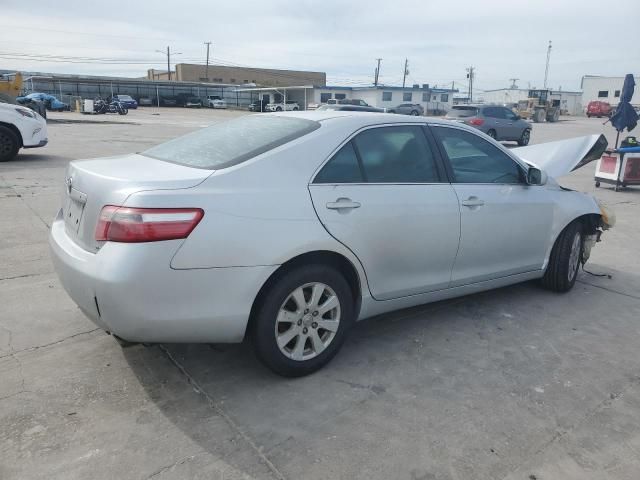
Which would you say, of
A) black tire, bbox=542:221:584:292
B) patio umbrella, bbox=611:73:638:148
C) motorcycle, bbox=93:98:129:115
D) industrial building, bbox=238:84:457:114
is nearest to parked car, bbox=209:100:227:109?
industrial building, bbox=238:84:457:114

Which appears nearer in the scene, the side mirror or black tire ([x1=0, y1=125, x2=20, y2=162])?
the side mirror

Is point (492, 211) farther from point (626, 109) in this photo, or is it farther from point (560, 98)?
point (560, 98)

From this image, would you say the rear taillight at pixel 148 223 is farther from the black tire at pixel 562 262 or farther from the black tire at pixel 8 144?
the black tire at pixel 8 144

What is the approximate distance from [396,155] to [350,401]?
162 cm

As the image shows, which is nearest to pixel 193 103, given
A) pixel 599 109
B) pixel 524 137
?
pixel 599 109

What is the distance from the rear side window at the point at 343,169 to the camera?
3078 mm

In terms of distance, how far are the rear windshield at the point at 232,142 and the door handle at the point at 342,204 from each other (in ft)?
1.53

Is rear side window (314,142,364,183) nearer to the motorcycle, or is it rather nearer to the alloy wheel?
the alloy wheel

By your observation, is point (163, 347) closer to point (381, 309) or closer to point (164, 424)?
point (164, 424)

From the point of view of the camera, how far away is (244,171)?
2.83 meters

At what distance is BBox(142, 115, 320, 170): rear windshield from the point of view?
3002 millimetres

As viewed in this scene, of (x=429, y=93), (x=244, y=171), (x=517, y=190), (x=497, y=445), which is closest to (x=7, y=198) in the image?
(x=244, y=171)

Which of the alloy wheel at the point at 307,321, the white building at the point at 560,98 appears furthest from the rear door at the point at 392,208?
the white building at the point at 560,98

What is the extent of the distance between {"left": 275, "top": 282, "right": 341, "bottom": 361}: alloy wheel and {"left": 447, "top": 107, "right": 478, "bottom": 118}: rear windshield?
20.7m
